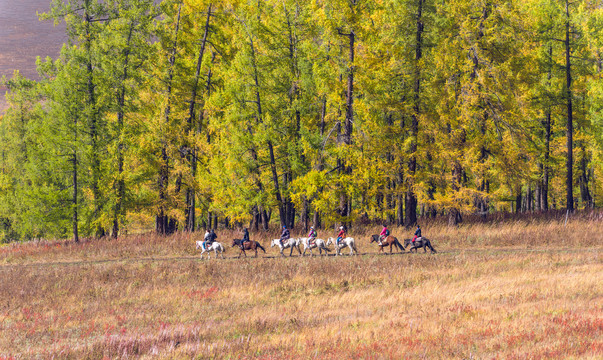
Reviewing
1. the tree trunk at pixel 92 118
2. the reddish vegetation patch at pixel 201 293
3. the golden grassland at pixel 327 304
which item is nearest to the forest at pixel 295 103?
the tree trunk at pixel 92 118

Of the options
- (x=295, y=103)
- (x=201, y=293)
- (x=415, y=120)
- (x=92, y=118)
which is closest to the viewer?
(x=201, y=293)

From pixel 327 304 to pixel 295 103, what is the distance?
16.2m

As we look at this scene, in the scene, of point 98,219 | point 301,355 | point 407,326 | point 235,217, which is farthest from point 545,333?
point 98,219

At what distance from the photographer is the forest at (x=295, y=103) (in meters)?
24.2

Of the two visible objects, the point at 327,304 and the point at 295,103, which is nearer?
the point at 327,304

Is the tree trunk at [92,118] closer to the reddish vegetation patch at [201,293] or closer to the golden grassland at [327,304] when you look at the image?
the golden grassland at [327,304]

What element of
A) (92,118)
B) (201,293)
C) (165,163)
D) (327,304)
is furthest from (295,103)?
(327,304)

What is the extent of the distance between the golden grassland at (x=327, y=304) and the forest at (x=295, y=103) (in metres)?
4.83

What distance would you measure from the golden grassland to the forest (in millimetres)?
4828

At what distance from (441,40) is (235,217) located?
16523 millimetres

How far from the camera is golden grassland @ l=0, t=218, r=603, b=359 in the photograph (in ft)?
26.7

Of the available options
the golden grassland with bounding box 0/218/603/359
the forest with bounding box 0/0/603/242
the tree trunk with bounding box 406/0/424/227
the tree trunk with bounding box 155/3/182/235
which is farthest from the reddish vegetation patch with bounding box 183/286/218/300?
the tree trunk with bounding box 406/0/424/227

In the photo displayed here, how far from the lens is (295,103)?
87.0ft

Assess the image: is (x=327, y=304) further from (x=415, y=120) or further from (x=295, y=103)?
(x=415, y=120)
